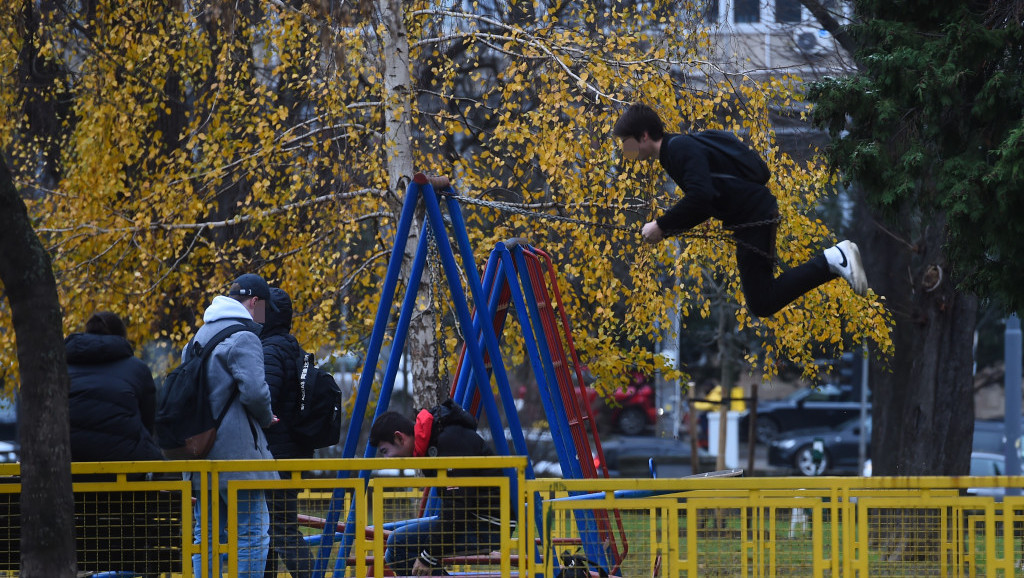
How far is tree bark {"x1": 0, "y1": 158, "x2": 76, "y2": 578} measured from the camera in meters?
5.25

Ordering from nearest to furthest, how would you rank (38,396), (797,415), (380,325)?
1. (38,396)
2. (380,325)
3. (797,415)

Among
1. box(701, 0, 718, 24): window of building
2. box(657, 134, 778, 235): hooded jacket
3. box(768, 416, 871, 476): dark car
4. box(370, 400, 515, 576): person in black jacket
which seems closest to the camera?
box(370, 400, 515, 576): person in black jacket

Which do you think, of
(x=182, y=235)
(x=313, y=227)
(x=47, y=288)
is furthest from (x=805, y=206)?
(x=47, y=288)

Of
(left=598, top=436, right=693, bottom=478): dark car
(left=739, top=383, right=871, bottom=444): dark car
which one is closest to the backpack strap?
(left=598, top=436, right=693, bottom=478): dark car

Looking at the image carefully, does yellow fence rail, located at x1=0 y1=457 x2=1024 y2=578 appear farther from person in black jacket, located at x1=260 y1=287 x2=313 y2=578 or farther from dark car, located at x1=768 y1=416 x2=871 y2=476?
dark car, located at x1=768 y1=416 x2=871 y2=476

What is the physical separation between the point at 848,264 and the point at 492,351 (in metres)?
2.09

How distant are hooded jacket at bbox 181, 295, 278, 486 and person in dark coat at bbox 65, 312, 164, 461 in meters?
0.50

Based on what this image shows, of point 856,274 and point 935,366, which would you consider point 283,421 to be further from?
point 935,366

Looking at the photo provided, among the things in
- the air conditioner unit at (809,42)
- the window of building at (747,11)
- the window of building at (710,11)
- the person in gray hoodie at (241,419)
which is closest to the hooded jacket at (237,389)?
the person in gray hoodie at (241,419)

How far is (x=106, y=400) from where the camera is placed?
6.39 m

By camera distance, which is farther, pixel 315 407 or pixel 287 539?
pixel 315 407

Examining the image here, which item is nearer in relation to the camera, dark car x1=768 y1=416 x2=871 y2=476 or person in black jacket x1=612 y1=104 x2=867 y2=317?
person in black jacket x1=612 y1=104 x2=867 y2=317

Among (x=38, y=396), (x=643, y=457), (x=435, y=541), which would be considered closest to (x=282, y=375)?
(x=435, y=541)

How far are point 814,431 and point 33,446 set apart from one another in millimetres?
31339
